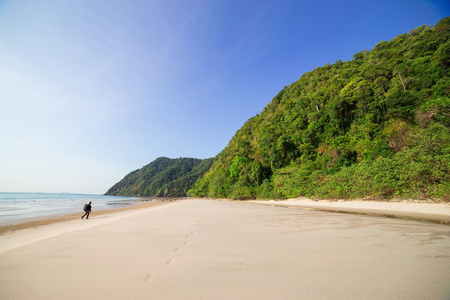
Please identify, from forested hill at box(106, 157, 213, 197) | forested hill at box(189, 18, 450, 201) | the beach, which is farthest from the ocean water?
forested hill at box(106, 157, 213, 197)

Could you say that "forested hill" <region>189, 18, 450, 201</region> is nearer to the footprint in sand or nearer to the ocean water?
the footprint in sand

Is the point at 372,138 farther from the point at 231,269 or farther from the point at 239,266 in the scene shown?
the point at 231,269

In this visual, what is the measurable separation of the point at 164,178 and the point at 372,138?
142 meters

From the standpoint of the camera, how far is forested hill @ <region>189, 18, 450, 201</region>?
1242cm

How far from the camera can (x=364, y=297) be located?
1.74 meters

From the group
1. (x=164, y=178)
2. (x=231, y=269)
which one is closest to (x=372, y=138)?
(x=231, y=269)

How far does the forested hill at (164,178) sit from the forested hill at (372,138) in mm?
84155

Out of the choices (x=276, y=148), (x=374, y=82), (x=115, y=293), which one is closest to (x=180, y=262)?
(x=115, y=293)

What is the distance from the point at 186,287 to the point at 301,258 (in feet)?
6.41

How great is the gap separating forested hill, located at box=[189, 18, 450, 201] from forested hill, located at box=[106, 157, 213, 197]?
84155 millimetres

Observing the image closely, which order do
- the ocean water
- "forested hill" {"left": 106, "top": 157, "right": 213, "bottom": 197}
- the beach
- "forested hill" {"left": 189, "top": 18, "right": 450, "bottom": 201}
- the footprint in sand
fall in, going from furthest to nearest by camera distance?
"forested hill" {"left": 106, "top": 157, "right": 213, "bottom": 197}
the ocean water
"forested hill" {"left": 189, "top": 18, "right": 450, "bottom": 201}
the footprint in sand
the beach

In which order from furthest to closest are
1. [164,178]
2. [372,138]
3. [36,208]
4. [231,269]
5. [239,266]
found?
[164,178], [372,138], [36,208], [239,266], [231,269]

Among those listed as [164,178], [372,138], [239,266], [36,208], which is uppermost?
[164,178]

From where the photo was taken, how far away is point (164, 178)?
14412 cm
